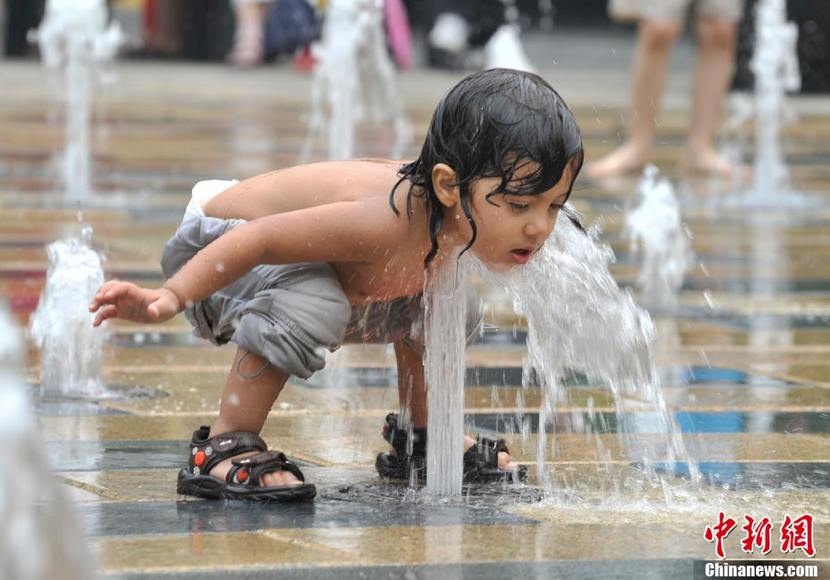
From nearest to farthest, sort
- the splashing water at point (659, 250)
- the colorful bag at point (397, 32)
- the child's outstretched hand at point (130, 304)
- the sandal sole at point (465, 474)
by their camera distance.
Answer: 1. the child's outstretched hand at point (130, 304)
2. the sandal sole at point (465, 474)
3. the splashing water at point (659, 250)
4. the colorful bag at point (397, 32)

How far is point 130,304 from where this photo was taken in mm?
3285

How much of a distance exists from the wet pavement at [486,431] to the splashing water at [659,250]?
0.08m

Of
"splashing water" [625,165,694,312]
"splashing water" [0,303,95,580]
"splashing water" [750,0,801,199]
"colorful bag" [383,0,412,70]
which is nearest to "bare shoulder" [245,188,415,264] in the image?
"splashing water" [0,303,95,580]

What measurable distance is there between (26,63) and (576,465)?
47.9ft

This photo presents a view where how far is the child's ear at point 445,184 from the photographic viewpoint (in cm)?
345

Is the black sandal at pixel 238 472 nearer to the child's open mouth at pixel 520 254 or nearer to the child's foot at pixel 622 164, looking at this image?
the child's open mouth at pixel 520 254

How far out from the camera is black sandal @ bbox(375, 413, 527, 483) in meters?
3.72

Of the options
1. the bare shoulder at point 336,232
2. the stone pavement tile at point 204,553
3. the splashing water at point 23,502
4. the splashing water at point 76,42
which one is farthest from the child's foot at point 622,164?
the splashing water at point 23,502

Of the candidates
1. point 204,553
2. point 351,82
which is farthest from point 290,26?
point 204,553

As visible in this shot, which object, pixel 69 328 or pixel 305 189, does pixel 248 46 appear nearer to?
pixel 69 328

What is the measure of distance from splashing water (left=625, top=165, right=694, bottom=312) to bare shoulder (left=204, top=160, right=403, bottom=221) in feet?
7.77

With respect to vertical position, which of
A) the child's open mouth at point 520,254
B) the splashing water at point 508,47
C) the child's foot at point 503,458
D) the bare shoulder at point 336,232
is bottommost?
the child's foot at point 503,458

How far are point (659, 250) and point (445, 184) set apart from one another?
2.84 metres

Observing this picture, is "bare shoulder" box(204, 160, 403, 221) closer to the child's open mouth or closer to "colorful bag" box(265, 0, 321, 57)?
the child's open mouth
